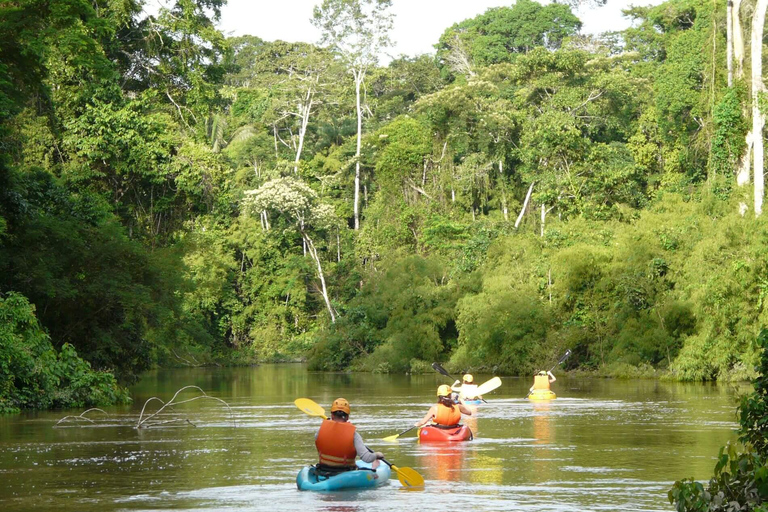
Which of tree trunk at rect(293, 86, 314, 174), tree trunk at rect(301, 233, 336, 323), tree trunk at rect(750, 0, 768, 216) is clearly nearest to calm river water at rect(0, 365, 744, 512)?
tree trunk at rect(750, 0, 768, 216)

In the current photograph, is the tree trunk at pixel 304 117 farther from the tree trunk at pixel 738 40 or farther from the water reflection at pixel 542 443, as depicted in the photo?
the water reflection at pixel 542 443

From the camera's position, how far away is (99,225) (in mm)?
28500

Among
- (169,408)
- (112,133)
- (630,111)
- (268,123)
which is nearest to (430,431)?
(169,408)

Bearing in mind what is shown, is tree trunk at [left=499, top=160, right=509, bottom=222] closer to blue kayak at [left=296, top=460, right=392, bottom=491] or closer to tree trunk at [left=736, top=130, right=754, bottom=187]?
tree trunk at [left=736, top=130, right=754, bottom=187]

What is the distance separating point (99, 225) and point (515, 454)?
15.8 m

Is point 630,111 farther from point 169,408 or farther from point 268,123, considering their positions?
point 169,408

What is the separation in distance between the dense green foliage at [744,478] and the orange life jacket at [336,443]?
4.90 meters

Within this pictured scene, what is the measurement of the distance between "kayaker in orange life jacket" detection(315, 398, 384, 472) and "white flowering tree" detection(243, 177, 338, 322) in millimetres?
38939

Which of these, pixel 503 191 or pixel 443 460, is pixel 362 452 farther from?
pixel 503 191

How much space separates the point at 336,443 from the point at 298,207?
4155 cm

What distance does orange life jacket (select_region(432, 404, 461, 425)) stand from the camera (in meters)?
18.4

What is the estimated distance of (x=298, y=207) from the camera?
53906 millimetres

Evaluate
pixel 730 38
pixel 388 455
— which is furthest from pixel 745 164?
pixel 388 455

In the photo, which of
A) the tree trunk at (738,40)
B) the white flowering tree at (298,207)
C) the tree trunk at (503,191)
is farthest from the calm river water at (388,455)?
the white flowering tree at (298,207)
